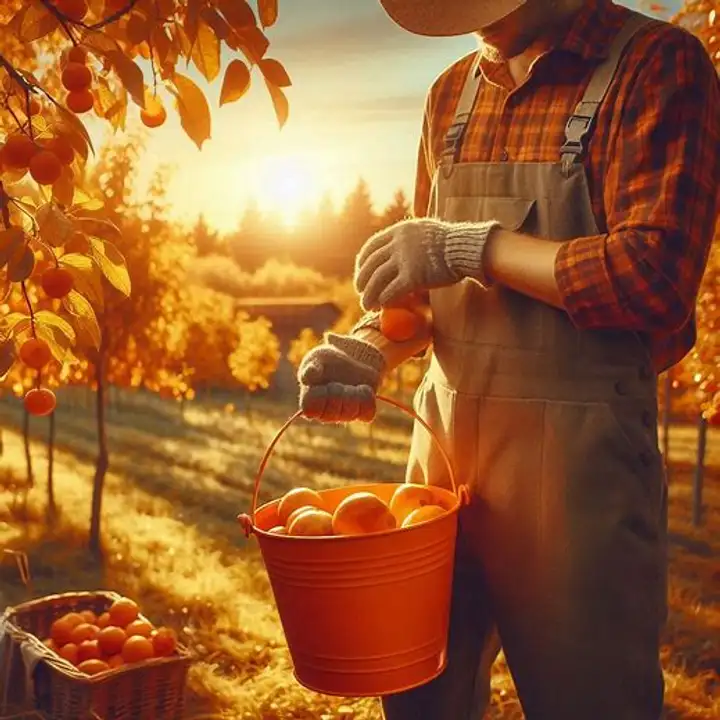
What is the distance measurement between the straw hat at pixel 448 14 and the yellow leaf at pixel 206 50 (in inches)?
10.3

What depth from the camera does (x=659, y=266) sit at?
113cm

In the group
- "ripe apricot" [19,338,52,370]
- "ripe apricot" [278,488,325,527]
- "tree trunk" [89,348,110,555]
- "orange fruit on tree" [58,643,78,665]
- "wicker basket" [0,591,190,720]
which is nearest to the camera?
"ripe apricot" [19,338,52,370]

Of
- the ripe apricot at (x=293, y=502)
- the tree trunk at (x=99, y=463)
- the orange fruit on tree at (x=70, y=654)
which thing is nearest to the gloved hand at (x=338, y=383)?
the ripe apricot at (x=293, y=502)

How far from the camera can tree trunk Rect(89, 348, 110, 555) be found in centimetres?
353

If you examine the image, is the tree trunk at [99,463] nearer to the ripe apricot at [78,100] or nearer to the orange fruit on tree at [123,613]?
the orange fruit on tree at [123,613]

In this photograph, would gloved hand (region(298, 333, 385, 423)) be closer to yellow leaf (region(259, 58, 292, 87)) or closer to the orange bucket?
the orange bucket

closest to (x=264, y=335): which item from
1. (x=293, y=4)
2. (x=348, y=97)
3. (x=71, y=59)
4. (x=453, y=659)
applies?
(x=348, y=97)

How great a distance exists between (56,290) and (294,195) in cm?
224

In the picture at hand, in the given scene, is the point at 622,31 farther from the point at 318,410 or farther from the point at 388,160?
the point at 388,160

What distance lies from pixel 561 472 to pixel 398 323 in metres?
0.27

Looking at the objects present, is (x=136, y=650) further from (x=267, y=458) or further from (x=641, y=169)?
(x=641, y=169)

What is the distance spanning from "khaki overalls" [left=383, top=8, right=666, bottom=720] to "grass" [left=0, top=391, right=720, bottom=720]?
1546 mm

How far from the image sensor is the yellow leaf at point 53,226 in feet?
3.51

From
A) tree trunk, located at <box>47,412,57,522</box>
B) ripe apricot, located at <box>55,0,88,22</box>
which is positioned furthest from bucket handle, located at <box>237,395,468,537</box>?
tree trunk, located at <box>47,412,57,522</box>
